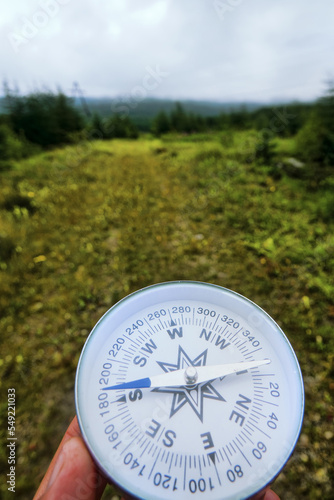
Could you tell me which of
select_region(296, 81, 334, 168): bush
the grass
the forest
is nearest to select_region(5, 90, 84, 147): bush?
the forest

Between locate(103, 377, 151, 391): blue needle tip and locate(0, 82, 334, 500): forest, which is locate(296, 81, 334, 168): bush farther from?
locate(103, 377, 151, 391): blue needle tip

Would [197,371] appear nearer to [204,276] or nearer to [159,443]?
[159,443]

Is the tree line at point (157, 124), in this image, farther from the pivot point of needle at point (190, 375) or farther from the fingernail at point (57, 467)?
the fingernail at point (57, 467)

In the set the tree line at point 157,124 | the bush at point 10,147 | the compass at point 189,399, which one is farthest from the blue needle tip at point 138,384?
the bush at point 10,147

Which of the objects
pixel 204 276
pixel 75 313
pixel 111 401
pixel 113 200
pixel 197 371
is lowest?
pixel 75 313

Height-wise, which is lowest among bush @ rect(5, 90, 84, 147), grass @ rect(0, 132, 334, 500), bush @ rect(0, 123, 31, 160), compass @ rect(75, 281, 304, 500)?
grass @ rect(0, 132, 334, 500)

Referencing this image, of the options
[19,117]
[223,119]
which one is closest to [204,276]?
[223,119]
